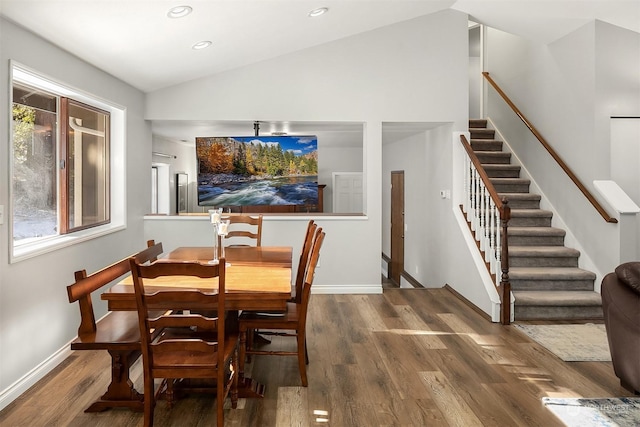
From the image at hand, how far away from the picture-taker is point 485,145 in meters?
7.12

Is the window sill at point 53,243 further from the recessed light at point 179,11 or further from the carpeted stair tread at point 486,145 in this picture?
the carpeted stair tread at point 486,145

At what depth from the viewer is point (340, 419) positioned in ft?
8.79

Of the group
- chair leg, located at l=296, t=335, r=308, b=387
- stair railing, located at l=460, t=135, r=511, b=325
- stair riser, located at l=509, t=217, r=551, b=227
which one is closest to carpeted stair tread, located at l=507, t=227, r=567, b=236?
stair riser, located at l=509, t=217, r=551, b=227

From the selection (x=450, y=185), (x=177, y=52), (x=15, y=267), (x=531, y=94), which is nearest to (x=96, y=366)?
(x=15, y=267)

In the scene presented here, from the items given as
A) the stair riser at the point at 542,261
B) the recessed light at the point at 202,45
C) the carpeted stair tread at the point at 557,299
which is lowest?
the carpeted stair tread at the point at 557,299

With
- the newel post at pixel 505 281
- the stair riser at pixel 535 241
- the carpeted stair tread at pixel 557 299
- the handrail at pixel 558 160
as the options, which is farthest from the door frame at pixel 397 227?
the newel post at pixel 505 281

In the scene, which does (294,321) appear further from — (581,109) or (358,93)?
(581,109)

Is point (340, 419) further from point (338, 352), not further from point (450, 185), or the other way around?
point (450, 185)

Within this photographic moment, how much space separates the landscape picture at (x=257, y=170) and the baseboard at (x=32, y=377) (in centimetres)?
278

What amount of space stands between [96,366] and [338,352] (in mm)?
1805

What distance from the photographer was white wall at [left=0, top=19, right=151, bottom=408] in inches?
113

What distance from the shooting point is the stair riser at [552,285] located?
499 cm

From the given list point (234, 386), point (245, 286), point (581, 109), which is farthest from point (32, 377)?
point (581, 109)

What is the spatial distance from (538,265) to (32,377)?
490cm
